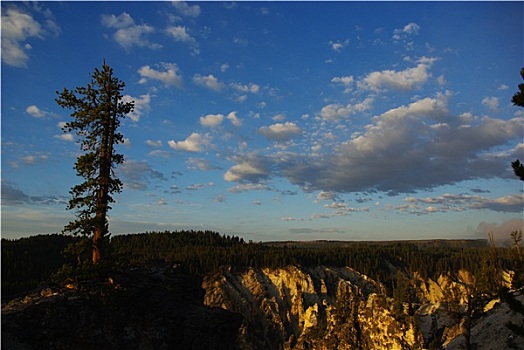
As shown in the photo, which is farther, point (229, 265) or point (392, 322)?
point (229, 265)

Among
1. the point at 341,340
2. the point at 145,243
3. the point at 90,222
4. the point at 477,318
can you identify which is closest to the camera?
the point at 90,222

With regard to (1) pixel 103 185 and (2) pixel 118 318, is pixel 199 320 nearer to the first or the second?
(2) pixel 118 318

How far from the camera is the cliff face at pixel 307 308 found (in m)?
76.8

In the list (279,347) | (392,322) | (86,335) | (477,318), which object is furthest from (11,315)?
(279,347)

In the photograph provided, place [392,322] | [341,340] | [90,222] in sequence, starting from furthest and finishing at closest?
[341,340]
[392,322]
[90,222]

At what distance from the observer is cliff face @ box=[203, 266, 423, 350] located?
76.8 metres

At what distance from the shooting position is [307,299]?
128000 mm

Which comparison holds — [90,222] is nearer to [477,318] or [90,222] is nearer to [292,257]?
[477,318]

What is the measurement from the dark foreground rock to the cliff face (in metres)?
58.4

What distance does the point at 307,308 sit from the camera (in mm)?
123938

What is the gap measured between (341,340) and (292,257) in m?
66.1

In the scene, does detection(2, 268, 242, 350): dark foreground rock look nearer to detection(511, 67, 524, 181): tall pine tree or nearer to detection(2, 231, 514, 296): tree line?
detection(511, 67, 524, 181): tall pine tree

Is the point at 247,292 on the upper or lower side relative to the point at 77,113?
lower

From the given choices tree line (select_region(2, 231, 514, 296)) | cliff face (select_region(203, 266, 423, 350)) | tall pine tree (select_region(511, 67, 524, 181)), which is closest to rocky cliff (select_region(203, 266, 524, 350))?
cliff face (select_region(203, 266, 423, 350))
